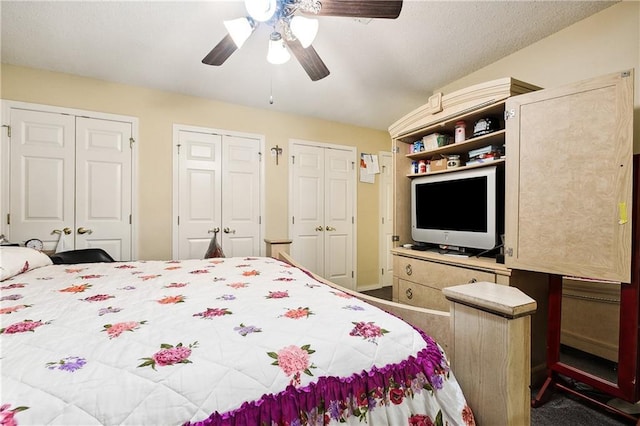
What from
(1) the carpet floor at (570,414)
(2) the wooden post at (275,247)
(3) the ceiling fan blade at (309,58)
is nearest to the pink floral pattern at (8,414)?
(3) the ceiling fan blade at (309,58)

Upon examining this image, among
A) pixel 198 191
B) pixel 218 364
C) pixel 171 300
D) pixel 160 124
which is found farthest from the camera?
pixel 198 191

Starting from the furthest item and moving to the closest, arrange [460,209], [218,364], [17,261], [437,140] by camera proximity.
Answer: [437,140] < [460,209] < [17,261] < [218,364]

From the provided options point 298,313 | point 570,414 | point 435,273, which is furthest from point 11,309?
point 570,414

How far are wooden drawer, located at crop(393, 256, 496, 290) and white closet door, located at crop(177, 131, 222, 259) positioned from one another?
210 centimetres

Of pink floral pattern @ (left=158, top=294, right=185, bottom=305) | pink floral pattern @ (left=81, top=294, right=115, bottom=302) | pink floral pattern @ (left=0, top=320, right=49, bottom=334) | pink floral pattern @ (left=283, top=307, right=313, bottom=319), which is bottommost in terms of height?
Answer: pink floral pattern @ (left=81, top=294, right=115, bottom=302)

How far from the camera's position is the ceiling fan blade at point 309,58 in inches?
67.7

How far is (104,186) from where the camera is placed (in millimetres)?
2875

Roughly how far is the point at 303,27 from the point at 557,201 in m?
1.73

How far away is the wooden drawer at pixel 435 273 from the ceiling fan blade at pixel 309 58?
168 centimetres

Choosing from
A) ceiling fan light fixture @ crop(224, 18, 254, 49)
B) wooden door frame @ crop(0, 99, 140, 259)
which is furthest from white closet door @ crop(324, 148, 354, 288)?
ceiling fan light fixture @ crop(224, 18, 254, 49)

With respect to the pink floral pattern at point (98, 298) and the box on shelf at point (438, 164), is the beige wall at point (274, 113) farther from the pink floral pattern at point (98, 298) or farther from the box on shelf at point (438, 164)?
the pink floral pattern at point (98, 298)

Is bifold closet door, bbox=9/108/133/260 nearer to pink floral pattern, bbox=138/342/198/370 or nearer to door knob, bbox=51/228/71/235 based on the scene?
door knob, bbox=51/228/71/235

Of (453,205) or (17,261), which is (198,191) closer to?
(17,261)

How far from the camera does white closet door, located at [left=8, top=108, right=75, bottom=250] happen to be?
2.57 metres
